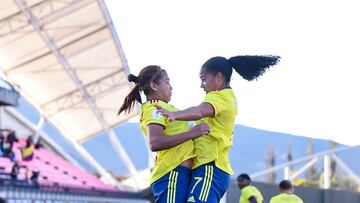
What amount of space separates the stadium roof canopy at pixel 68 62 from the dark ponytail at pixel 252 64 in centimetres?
1959

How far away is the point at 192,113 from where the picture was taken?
4543mm

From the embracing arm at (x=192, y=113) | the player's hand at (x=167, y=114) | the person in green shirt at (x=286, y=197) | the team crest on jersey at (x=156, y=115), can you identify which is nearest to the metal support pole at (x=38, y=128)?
the person in green shirt at (x=286, y=197)

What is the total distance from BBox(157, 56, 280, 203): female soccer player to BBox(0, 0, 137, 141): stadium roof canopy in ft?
64.6

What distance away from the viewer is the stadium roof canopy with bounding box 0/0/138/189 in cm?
2558

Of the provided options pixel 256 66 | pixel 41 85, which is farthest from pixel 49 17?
pixel 256 66

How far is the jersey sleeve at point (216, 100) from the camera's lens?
4.77m

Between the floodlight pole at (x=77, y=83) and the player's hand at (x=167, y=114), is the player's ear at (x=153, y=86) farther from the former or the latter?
the floodlight pole at (x=77, y=83)

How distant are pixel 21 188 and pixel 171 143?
166cm

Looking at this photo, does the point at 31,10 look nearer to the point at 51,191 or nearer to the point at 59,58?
the point at 59,58

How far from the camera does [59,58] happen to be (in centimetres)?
2848

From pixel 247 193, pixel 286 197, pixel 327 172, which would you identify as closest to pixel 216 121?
pixel 286 197

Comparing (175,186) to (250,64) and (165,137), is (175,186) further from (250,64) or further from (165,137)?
(250,64)

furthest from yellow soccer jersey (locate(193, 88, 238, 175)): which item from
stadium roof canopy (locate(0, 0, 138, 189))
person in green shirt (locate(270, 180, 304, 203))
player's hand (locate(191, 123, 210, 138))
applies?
stadium roof canopy (locate(0, 0, 138, 189))

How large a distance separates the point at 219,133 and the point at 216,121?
0.25 ft
